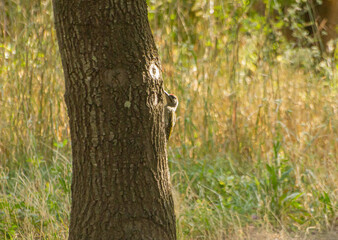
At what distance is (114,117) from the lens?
207 cm

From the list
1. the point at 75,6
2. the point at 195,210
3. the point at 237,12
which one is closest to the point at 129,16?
the point at 75,6

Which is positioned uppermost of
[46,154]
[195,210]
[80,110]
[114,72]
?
[114,72]

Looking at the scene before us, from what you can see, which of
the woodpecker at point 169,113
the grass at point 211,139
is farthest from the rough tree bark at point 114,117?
the grass at point 211,139

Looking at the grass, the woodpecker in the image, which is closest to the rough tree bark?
the woodpecker

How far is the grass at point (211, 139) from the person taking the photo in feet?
10.9

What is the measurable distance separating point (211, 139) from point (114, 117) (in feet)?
8.15

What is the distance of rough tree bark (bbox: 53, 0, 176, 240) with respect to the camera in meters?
2.05

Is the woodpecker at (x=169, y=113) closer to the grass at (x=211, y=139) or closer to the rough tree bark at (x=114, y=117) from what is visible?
the rough tree bark at (x=114, y=117)

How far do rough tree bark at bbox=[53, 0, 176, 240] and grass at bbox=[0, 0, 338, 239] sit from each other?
36.3 inches

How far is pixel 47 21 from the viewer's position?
14.4 feet

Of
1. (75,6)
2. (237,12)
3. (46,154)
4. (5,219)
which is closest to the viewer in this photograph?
(75,6)

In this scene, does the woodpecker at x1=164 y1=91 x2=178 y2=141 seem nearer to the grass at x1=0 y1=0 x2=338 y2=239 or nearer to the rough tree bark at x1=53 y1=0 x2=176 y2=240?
the rough tree bark at x1=53 y1=0 x2=176 y2=240

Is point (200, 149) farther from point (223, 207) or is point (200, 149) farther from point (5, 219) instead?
point (5, 219)

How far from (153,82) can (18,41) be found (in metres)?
2.70
